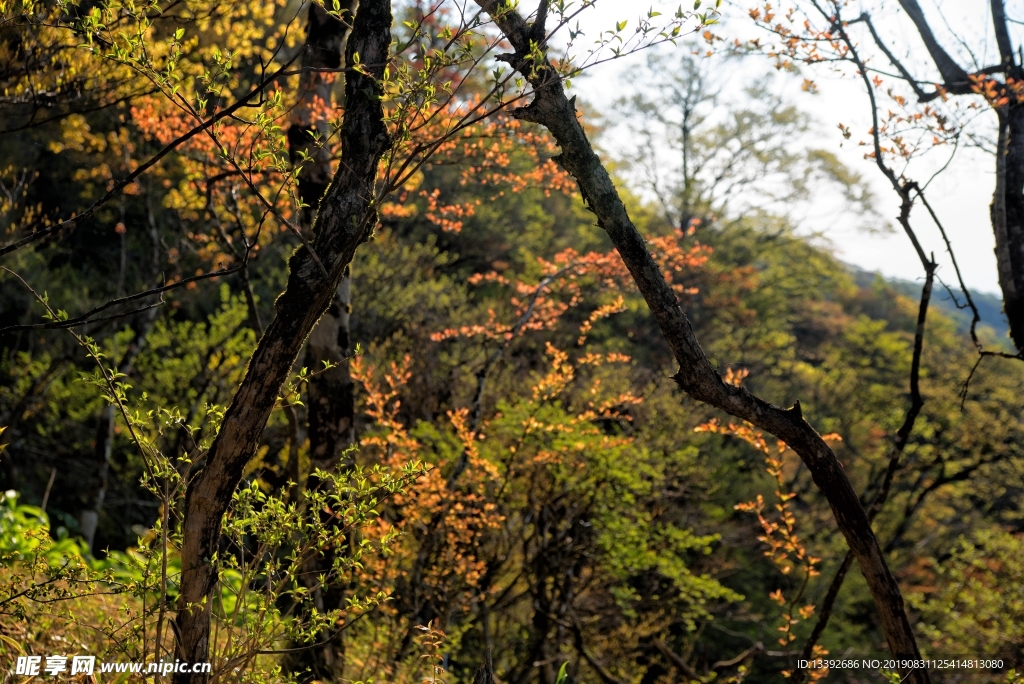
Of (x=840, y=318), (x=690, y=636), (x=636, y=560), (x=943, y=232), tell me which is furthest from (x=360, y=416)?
(x=840, y=318)

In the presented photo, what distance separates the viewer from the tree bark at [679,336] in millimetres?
2529

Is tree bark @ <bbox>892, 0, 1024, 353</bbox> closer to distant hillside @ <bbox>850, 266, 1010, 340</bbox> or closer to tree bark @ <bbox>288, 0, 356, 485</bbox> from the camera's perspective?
tree bark @ <bbox>288, 0, 356, 485</bbox>

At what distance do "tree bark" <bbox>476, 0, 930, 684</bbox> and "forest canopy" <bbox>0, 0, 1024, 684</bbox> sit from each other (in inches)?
0.6

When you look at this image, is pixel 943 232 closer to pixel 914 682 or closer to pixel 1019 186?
pixel 1019 186

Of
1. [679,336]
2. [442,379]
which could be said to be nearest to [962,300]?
[442,379]

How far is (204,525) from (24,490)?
30.1 feet

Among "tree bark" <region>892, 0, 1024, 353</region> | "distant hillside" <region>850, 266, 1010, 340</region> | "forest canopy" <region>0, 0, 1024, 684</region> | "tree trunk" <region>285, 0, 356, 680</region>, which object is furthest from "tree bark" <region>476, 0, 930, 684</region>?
"distant hillside" <region>850, 266, 1010, 340</region>

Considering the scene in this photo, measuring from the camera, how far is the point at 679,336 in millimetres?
2670

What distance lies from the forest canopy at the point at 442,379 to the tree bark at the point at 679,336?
0.05 feet

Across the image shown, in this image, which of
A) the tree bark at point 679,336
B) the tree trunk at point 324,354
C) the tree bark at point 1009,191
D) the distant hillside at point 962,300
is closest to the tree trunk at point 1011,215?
the tree bark at point 1009,191

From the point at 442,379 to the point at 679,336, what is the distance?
7.97 meters

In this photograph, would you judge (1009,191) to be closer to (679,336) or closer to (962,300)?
(679,336)

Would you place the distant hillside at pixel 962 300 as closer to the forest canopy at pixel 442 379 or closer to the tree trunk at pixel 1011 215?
the forest canopy at pixel 442 379

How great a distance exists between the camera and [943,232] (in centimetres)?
418
